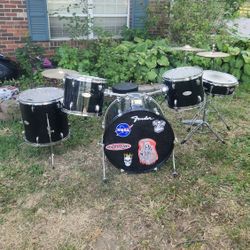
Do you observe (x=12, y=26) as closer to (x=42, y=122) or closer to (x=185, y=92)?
(x=42, y=122)

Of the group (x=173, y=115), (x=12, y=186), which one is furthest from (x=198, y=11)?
(x=12, y=186)

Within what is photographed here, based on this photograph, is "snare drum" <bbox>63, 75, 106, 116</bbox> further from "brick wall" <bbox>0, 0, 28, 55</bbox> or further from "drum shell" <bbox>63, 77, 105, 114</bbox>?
"brick wall" <bbox>0, 0, 28, 55</bbox>

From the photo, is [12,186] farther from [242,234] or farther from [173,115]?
[173,115]

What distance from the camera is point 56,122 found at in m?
3.47

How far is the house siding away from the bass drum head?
11.5 feet

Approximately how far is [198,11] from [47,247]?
5338mm

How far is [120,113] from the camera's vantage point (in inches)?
A: 119

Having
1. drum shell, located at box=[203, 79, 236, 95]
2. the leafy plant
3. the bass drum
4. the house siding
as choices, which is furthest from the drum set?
the house siding

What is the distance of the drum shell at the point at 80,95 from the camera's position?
319 cm

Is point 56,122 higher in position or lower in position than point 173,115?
higher

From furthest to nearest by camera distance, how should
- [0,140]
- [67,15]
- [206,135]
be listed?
[67,15] → [206,135] → [0,140]

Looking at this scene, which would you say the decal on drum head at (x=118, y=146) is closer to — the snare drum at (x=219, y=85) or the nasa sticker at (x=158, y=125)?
the nasa sticker at (x=158, y=125)

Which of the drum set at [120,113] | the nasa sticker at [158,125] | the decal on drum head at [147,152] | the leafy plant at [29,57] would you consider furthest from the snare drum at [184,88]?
the leafy plant at [29,57]

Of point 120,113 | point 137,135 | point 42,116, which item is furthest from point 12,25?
point 137,135
